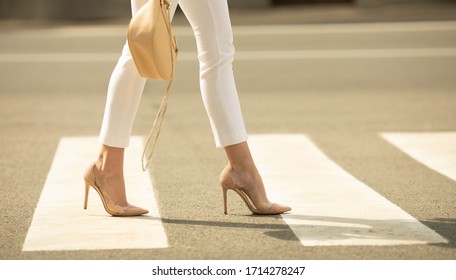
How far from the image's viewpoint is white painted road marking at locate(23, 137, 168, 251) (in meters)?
4.73

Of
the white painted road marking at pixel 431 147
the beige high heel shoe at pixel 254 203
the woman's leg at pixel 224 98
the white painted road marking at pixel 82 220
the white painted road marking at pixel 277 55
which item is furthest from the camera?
the white painted road marking at pixel 277 55

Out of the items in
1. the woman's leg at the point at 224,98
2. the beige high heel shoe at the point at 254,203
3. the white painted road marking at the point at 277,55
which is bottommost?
the white painted road marking at the point at 277,55

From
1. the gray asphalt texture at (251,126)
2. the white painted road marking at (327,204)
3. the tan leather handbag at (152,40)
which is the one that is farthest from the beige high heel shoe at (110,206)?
the white painted road marking at (327,204)

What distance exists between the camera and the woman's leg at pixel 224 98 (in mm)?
5180

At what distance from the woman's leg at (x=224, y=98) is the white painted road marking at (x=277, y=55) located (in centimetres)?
949

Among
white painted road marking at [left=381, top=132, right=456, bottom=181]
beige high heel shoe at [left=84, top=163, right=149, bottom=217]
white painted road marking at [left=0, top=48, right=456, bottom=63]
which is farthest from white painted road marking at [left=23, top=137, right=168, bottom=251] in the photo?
white painted road marking at [left=0, top=48, right=456, bottom=63]

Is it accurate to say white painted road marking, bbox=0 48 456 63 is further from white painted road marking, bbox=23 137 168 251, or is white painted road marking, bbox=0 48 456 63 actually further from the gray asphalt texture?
white painted road marking, bbox=23 137 168 251

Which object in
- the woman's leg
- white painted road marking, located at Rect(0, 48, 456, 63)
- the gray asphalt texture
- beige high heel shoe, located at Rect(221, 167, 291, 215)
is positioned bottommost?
white painted road marking, located at Rect(0, 48, 456, 63)

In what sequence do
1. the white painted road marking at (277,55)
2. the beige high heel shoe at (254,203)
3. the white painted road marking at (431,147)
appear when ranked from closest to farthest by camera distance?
the beige high heel shoe at (254,203)
the white painted road marking at (431,147)
the white painted road marking at (277,55)

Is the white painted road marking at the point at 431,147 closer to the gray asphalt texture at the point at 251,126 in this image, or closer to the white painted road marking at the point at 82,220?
the gray asphalt texture at the point at 251,126

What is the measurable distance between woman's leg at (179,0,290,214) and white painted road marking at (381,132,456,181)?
161cm

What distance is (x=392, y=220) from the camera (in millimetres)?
5164
